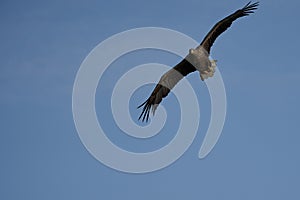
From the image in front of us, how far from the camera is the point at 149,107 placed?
146 m

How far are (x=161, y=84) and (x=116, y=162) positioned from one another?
3.02 m

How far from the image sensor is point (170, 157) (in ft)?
476

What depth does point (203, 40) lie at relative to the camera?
14450cm

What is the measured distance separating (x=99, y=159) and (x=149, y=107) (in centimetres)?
250

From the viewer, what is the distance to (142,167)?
145500 millimetres

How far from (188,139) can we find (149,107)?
78.7 inches

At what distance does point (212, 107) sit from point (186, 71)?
2738mm

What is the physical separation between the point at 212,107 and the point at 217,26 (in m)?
2.57

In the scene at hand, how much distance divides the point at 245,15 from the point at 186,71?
10.7 ft

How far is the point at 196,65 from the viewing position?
476 ft

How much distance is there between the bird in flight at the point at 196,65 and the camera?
14450 centimetres

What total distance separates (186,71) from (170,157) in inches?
116

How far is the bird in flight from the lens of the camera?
144 m

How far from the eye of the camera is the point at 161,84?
481 feet
